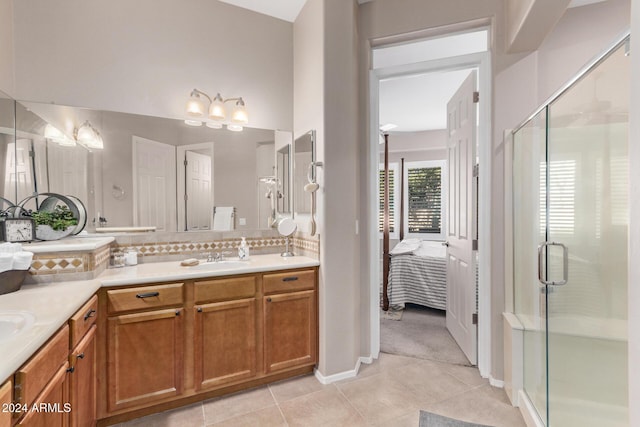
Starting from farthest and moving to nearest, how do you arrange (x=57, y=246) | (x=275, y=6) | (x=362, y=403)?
Answer: (x=275, y=6)
(x=362, y=403)
(x=57, y=246)

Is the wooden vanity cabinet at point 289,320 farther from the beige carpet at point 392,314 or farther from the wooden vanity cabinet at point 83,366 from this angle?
the beige carpet at point 392,314

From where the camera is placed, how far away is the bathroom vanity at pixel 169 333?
4.54 ft

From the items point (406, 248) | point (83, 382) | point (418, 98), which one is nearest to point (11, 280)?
point (83, 382)

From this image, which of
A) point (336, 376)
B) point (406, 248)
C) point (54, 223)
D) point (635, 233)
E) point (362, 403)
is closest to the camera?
A: point (635, 233)

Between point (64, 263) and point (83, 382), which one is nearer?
point (83, 382)

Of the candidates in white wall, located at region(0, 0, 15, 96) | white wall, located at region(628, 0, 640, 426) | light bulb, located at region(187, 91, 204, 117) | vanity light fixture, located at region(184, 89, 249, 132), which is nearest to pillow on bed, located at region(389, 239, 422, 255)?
vanity light fixture, located at region(184, 89, 249, 132)

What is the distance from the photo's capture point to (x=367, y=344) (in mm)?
2619

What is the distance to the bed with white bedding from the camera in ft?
12.2

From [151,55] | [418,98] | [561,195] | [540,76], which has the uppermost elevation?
[418,98]

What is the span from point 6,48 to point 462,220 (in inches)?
139

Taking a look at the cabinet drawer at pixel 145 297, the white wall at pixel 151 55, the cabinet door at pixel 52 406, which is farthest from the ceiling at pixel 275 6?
the cabinet door at pixel 52 406

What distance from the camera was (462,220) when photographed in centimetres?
272

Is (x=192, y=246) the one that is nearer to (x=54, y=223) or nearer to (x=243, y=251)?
(x=243, y=251)

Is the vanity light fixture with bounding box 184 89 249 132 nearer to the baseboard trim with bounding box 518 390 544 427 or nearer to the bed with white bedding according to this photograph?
the bed with white bedding
